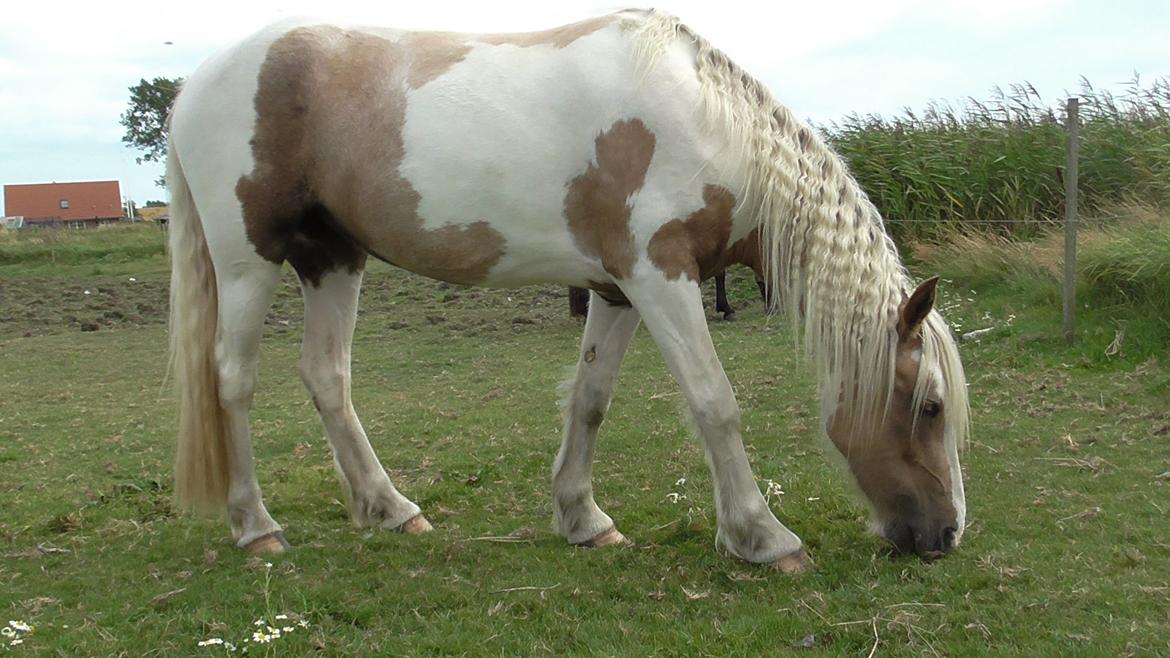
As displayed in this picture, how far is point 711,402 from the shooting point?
133 inches

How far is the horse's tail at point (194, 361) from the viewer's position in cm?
406

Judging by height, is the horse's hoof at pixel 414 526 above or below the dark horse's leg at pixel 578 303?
below

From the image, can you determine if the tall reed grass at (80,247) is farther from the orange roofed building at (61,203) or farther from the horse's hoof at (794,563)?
the orange roofed building at (61,203)

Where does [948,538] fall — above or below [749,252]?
below

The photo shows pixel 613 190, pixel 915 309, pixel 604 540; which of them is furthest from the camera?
pixel 604 540

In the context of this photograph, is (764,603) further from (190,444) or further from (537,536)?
(190,444)

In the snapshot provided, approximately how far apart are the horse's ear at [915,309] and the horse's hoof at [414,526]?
2.09 metres

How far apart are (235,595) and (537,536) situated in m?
1.18

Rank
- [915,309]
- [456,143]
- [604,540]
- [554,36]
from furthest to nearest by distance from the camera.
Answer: [604,540]
[554,36]
[456,143]
[915,309]

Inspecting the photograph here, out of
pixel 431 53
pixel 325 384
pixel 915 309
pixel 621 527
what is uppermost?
pixel 431 53

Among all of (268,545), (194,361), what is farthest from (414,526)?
(194,361)

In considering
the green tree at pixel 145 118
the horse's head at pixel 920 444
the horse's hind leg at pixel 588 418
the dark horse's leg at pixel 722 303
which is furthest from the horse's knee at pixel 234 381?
the green tree at pixel 145 118

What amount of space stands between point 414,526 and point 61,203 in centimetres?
6040

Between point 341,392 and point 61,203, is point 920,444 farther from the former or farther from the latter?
point 61,203
